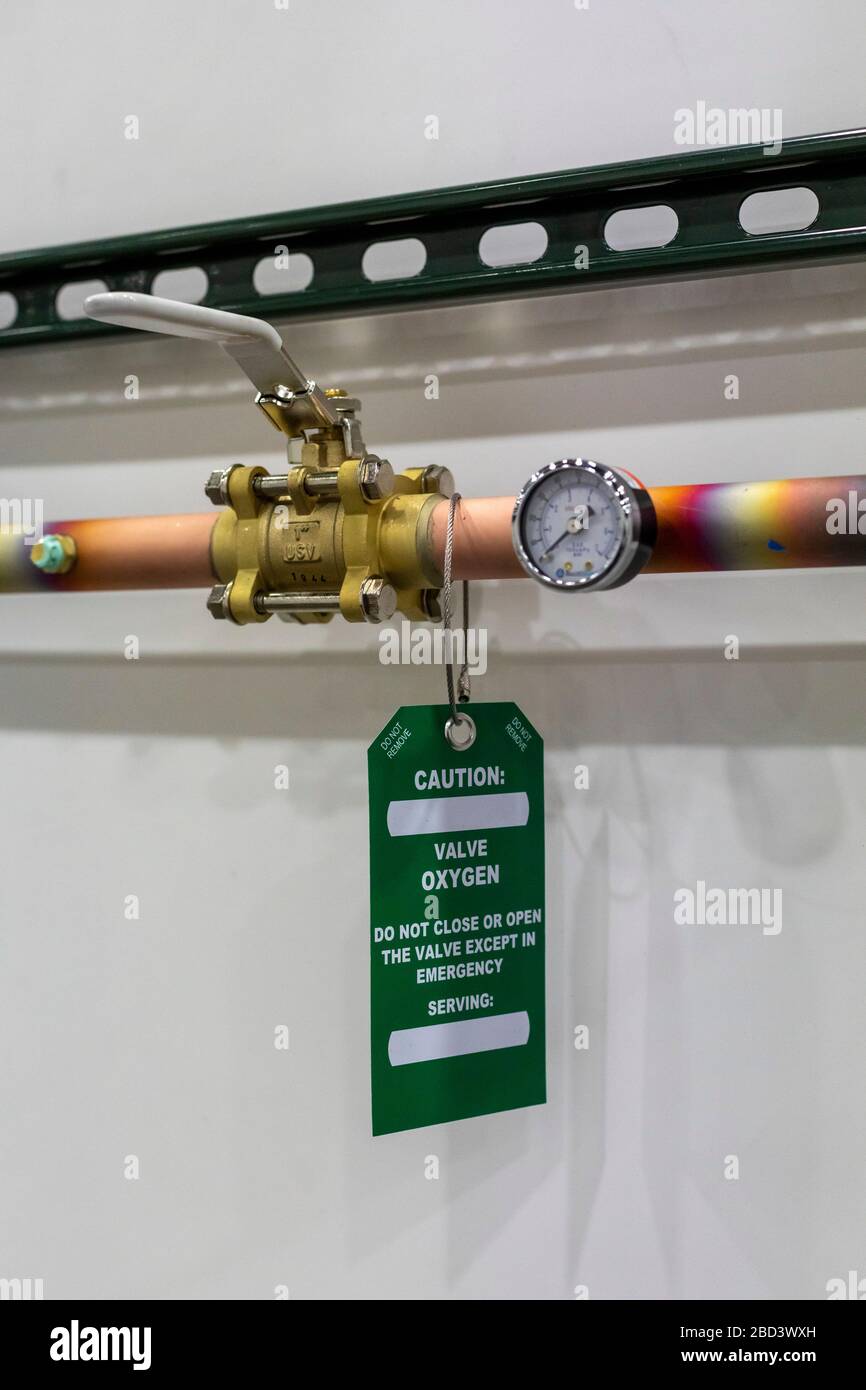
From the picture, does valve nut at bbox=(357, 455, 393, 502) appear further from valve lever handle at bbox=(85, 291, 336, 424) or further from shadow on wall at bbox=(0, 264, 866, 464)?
shadow on wall at bbox=(0, 264, 866, 464)

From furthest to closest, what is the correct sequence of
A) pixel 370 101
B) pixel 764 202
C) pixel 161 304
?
pixel 370 101 < pixel 764 202 < pixel 161 304

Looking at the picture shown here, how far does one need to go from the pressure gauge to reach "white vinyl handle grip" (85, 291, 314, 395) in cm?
16

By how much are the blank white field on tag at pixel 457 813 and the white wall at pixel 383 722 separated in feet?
0.38

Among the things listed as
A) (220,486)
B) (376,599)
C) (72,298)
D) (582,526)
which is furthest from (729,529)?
(72,298)

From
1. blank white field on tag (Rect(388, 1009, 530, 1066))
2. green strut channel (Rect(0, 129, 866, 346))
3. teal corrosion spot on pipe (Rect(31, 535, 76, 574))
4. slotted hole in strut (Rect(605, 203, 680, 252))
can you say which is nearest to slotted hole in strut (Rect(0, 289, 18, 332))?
green strut channel (Rect(0, 129, 866, 346))

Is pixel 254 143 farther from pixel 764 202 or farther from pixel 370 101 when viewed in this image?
pixel 764 202

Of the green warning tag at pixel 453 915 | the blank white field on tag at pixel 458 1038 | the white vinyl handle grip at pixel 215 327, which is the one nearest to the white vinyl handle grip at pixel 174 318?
the white vinyl handle grip at pixel 215 327

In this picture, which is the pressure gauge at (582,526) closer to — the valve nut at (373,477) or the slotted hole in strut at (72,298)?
the valve nut at (373,477)

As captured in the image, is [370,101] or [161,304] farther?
[370,101]

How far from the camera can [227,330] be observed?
1.82 ft

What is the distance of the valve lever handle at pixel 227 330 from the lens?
1.67 ft
